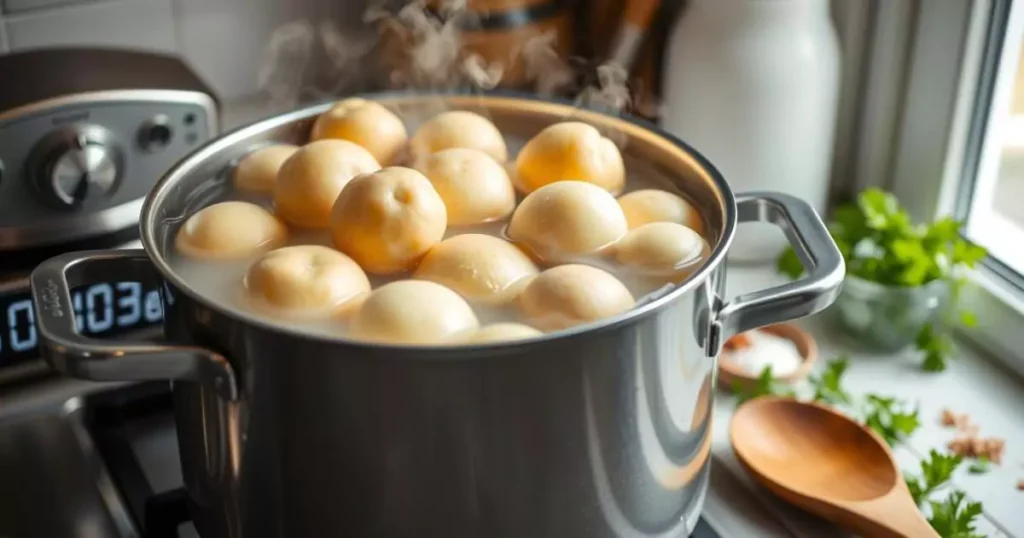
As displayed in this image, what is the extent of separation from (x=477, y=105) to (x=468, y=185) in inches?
4.5

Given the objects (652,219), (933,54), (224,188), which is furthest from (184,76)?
(933,54)

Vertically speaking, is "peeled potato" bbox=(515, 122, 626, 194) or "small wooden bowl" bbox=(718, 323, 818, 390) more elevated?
"peeled potato" bbox=(515, 122, 626, 194)

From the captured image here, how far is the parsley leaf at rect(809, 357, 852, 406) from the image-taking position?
2.64 ft

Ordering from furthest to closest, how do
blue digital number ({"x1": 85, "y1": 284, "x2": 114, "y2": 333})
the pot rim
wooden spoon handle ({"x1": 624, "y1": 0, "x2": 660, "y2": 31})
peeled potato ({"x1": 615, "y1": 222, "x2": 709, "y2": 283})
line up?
wooden spoon handle ({"x1": 624, "y1": 0, "x2": 660, "y2": 31}) < blue digital number ({"x1": 85, "y1": 284, "x2": 114, "y2": 333}) < peeled potato ({"x1": 615, "y1": 222, "x2": 709, "y2": 283}) < the pot rim

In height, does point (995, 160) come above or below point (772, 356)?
above

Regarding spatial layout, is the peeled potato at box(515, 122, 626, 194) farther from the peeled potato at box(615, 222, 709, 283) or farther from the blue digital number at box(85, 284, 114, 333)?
the blue digital number at box(85, 284, 114, 333)

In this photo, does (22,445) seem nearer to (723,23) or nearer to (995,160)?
(723,23)

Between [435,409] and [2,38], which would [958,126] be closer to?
[435,409]

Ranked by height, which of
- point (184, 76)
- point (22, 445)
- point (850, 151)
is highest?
point (184, 76)

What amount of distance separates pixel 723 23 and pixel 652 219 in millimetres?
320

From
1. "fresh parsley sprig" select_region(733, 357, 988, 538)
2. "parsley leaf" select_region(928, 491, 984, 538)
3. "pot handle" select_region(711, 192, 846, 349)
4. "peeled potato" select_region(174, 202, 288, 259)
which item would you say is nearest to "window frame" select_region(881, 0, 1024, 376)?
"fresh parsley sprig" select_region(733, 357, 988, 538)

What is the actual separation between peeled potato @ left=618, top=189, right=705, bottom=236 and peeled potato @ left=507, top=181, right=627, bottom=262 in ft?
0.09

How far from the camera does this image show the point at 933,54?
91 centimetres

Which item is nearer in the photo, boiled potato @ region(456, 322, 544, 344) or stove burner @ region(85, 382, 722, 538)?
boiled potato @ region(456, 322, 544, 344)
